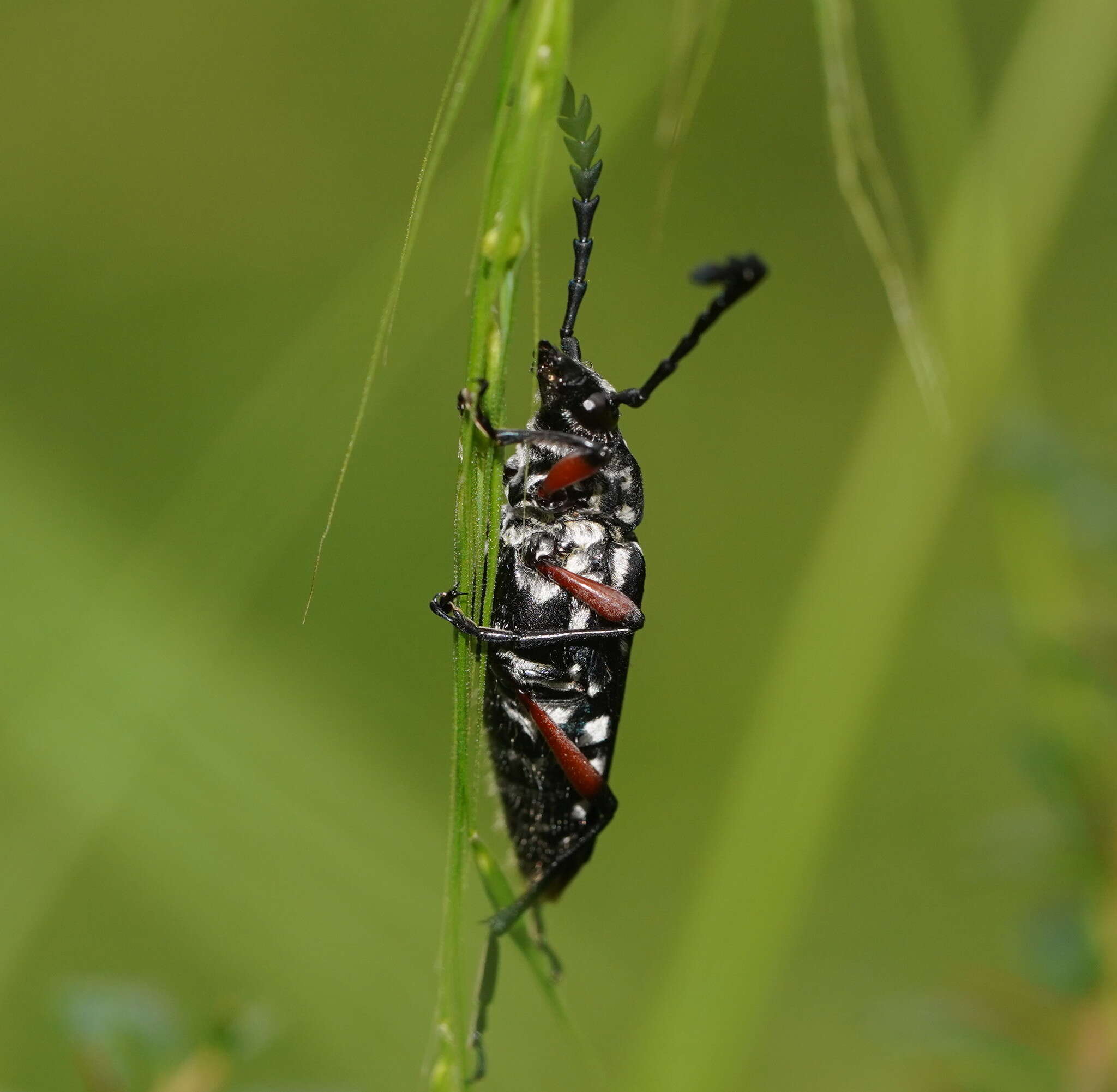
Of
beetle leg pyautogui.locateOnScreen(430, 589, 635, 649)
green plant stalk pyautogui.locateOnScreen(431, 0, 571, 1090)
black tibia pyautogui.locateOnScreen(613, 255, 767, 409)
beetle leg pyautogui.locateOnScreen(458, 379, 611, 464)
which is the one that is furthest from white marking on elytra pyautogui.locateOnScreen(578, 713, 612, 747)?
green plant stalk pyautogui.locateOnScreen(431, 0, 571, 1090)

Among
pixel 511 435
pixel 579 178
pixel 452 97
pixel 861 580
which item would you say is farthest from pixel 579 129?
pixel 861 580

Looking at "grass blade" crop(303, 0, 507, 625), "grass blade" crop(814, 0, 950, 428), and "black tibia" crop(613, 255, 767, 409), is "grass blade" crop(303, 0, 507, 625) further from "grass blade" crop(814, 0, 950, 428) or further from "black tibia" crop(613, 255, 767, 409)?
"black tibia" crop(613, 255, 767, 409)

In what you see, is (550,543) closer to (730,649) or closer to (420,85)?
(730,649)

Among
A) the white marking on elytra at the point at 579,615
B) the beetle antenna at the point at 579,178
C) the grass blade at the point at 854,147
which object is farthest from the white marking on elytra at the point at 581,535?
the grass blade at the point at 854,147

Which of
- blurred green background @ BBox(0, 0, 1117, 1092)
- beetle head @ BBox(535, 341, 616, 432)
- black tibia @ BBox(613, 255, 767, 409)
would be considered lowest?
blurred green background @ BBox(0, 0, 1117, 1092)

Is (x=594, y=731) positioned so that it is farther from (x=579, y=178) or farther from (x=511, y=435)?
(x=579, y=178)
